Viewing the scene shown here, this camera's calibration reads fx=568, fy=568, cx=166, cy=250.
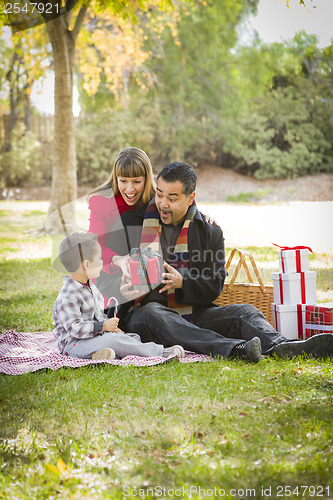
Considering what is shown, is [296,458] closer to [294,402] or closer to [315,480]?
[315,480]

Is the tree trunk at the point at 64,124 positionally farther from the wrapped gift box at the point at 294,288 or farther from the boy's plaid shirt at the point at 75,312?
the wrapped gift box at the point at 294,288

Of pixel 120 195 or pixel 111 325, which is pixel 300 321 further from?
pixel 120 195

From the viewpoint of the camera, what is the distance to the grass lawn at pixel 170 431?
6.68 ft

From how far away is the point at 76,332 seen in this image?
354 centimetres

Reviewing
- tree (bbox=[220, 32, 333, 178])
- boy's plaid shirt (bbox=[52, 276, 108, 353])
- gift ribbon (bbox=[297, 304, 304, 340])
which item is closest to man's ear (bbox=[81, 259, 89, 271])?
boy's plaid shirt (bbox=[52, 276, 108, 353])

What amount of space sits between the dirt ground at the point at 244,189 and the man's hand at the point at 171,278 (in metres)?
15.0

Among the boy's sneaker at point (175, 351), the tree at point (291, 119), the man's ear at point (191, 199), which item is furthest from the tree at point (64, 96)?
the tree at point (291, 119)

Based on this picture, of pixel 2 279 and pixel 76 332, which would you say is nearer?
pixel 76 332

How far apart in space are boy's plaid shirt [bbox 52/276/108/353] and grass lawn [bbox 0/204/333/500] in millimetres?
293

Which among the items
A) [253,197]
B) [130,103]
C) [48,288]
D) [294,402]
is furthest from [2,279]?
[130,103]

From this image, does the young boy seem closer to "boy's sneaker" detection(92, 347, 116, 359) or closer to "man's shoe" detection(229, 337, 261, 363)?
"boy's sneaker" detection(92, 347, 116, 359)

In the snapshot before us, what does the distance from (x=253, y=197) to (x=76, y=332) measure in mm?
15827

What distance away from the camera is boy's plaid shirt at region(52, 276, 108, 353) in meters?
3.54

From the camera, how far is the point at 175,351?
3529mm
